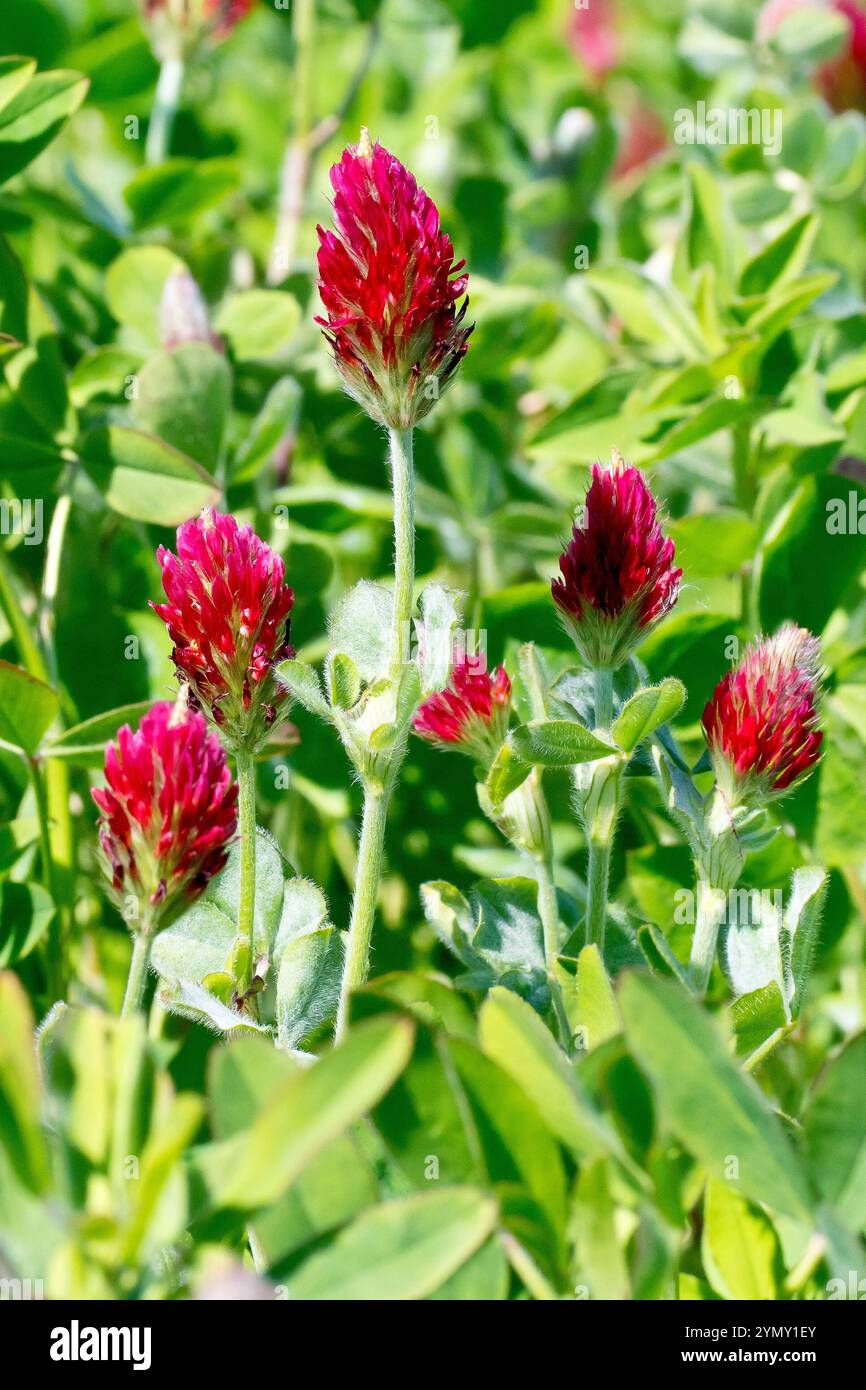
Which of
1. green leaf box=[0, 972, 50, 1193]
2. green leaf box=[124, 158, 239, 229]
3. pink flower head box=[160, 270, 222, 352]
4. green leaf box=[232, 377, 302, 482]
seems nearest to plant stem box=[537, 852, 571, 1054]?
green leaf box=[0, 972, 50, 1193]

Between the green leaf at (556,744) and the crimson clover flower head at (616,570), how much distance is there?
61mm

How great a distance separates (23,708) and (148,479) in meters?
0.25

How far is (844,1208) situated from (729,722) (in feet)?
0.94

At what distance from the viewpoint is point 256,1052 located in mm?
660

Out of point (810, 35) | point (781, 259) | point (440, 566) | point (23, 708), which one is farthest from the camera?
point (810, 35)

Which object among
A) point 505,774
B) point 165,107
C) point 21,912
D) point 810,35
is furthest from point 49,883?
point 810,35

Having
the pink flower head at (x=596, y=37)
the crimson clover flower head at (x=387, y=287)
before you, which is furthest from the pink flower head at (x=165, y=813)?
the pink flower head at (x=596, y=37)

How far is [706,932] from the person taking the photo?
2.90ft

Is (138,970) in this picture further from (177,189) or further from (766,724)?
(177,189)

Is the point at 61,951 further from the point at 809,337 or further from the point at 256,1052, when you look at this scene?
the point at 809,337

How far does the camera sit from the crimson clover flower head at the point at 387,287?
31.7 inches

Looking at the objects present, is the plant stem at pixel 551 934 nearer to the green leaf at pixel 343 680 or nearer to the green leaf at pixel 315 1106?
the green leaf at pixel 343 680

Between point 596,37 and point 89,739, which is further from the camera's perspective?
point 596,37
